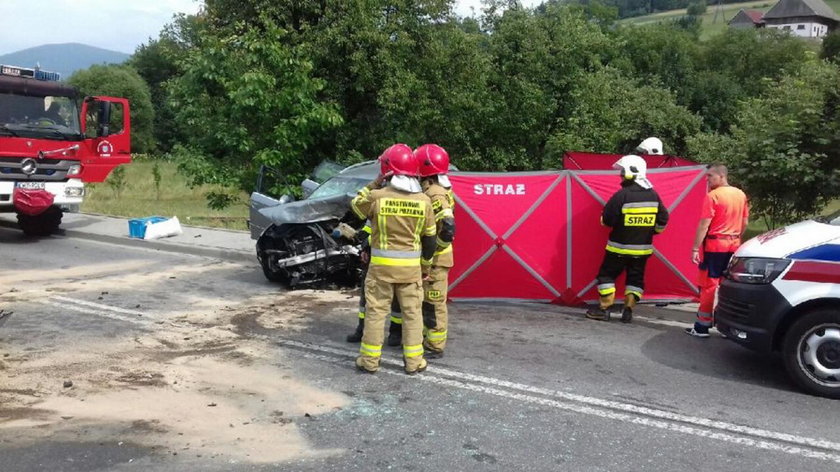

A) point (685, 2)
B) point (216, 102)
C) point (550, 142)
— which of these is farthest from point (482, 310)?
point (685, 2)

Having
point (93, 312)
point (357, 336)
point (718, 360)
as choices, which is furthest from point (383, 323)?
point (93, 312)

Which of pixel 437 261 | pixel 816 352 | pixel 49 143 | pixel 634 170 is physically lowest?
pixel 816 352

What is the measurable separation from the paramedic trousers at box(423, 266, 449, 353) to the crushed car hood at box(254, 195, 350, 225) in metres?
2.89

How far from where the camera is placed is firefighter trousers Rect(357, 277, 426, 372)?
5723 mm

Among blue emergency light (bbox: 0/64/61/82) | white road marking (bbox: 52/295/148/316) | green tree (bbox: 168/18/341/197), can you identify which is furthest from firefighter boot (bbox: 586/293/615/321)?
blue emergency light (bbox: 0/64/61/82)

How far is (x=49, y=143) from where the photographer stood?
12562 millimetres

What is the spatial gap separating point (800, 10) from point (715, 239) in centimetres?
13815

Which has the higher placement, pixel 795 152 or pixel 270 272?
pixel 795 152

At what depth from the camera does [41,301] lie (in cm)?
819

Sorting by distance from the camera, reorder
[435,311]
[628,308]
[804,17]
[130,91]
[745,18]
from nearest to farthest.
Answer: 1. [435,311]
2. [628,308]
3. [130,91]
4. [804,17]
5. [745,18]

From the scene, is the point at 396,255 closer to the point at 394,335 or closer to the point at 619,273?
the point at 394,335

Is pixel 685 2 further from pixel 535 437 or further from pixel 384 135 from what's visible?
pixel 535 437

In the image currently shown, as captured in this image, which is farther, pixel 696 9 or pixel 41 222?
pixel 696 9

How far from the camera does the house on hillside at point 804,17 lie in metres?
123
